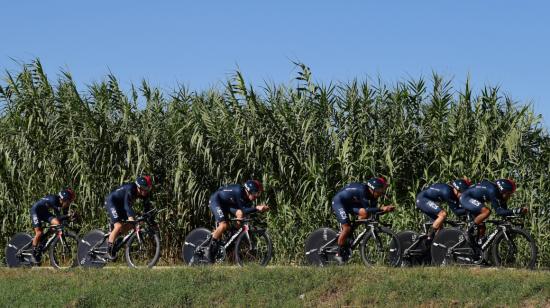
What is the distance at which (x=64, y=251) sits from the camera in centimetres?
1895

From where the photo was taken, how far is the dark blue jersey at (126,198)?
55.4ft

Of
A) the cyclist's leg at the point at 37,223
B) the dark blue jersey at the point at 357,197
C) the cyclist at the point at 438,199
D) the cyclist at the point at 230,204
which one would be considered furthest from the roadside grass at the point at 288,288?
the cyclist's leg at the point at 37,223

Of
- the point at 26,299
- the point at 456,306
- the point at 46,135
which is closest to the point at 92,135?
the point at 46,135

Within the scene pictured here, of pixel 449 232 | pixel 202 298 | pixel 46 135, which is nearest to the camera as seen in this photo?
pixel 202 298

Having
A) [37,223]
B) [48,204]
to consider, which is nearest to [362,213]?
[48,204]

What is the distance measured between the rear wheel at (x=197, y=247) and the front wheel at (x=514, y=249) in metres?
5.00

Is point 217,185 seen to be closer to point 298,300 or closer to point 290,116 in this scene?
point 290,116

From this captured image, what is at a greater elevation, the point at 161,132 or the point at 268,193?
the point at 161,132

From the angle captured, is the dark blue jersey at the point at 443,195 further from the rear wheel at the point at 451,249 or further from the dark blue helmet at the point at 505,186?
the dark blue helmet at the point at 505,186

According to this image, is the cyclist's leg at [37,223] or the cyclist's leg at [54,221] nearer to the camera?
the cyclist's leg at [54,221]

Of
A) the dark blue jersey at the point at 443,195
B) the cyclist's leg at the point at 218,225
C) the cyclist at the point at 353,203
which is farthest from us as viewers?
the cyclist's leg at the point at 218,225

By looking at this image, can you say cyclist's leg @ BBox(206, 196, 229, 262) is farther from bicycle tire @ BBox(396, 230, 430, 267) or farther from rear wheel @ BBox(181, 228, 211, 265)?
bicycle tire @ BBox(396, 230, 430, 267)

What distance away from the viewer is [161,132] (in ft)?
66.2

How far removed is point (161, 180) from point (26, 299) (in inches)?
232
